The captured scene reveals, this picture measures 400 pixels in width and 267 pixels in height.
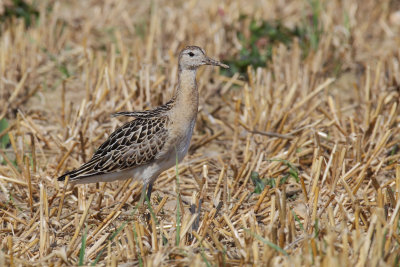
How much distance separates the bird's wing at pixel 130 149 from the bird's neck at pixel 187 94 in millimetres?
225

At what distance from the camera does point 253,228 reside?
5.36m

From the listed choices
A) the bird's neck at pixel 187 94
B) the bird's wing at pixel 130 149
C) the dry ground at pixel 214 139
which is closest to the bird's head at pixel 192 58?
the bird's neck at pixel 187 94

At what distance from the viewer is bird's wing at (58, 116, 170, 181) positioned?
21.0 feet

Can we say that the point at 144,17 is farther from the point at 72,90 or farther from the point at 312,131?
the point at 312,131

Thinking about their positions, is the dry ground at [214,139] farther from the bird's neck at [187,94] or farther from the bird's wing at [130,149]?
the bird's neck at [187,94]

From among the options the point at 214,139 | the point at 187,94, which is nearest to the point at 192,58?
the point at 187,94

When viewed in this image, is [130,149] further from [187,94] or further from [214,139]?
[214,139]

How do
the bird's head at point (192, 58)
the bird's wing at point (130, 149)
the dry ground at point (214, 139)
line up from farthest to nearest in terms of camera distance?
1. the bird's head at point (192, 58)
2. the bird's wing at point (130, 149)
3. the dry ground at point (214, 139)

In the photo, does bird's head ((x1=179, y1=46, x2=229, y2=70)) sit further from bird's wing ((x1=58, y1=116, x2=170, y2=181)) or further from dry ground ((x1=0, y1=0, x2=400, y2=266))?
dry ground ((x1=0, y1=0, x2=400, y2=266))

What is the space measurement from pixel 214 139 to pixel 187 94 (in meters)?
1.85

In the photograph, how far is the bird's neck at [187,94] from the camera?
6.48 metres

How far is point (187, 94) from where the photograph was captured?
21.4 ft

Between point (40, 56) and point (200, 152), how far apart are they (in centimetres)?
335

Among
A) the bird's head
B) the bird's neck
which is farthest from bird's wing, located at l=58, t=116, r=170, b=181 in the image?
the bird's head
